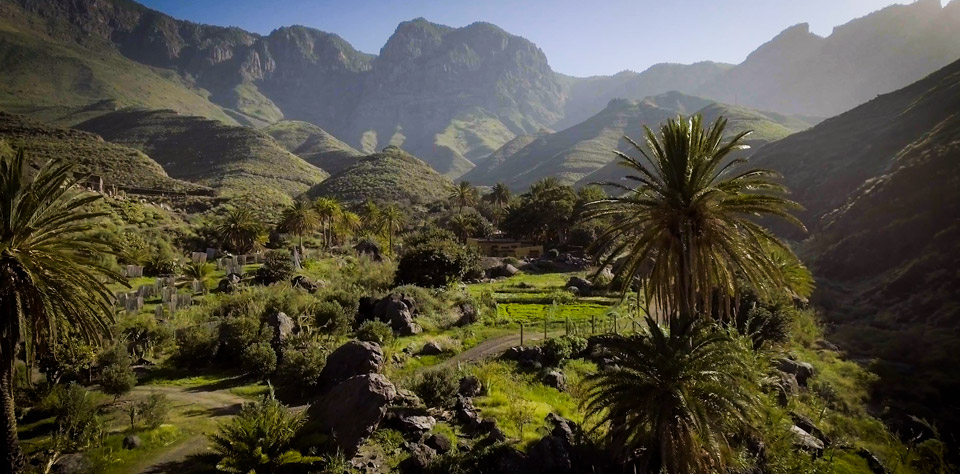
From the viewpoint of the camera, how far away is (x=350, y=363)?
51.1 ft

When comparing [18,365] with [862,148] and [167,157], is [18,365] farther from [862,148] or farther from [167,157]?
[167,157]

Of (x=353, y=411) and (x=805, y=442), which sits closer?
(x=353, y=411)

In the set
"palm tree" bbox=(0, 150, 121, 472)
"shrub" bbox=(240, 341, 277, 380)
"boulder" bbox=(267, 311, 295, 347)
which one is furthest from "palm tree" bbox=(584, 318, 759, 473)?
"boulder" bbox=(267, 311, 295, 347)

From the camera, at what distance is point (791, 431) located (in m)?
15.8

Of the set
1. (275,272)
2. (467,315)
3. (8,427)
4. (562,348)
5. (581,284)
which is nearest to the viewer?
(8,427)

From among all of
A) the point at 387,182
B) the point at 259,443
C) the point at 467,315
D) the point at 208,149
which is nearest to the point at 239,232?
the point at 467,315

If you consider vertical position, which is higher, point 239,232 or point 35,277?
point 239,232

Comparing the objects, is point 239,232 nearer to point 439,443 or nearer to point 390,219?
point 390,219

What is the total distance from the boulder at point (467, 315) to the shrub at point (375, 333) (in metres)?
6.90

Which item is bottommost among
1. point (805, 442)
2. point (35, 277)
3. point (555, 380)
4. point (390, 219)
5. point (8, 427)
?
point (805, 442)

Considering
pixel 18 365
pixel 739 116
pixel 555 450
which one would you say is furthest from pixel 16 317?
pixel 739 116

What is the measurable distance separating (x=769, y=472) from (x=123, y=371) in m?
20.4

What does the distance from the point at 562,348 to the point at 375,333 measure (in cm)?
894

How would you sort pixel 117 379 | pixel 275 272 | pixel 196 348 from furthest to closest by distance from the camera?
1. pixel 275 272
2. pixel 196 348
3. pixel 117 379
